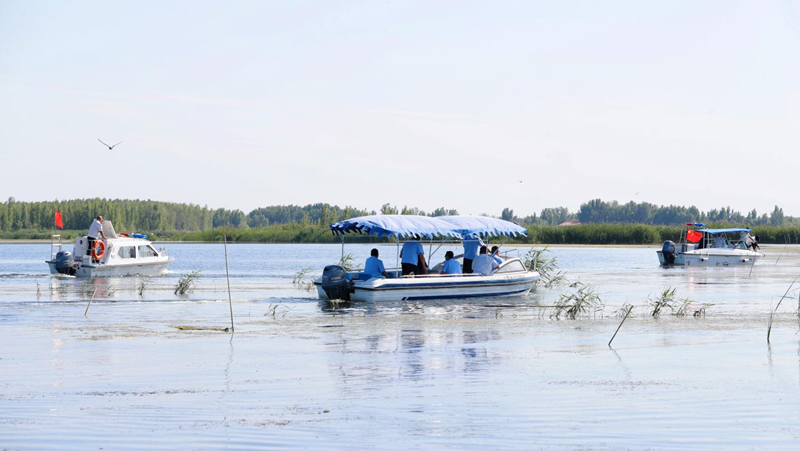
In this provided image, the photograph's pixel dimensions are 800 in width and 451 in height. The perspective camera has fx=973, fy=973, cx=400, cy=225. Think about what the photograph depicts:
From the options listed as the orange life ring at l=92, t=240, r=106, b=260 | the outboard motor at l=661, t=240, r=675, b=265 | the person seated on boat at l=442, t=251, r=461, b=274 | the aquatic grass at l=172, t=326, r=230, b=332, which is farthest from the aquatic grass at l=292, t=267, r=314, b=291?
the outboard motor at l=661, t=240, r=675, b=265

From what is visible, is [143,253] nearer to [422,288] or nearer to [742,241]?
[422,288]

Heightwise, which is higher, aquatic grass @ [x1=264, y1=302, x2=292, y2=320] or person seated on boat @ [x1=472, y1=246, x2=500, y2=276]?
person seated on boat @ [x1=472, y1=246, x2=500, y2=276]

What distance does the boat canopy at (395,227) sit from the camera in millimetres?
26812

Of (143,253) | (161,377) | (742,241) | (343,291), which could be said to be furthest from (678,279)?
(161,377)

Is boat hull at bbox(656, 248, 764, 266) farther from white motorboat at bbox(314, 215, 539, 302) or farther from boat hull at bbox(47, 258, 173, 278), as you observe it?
boat hull at bbox(47, 258, 173, 278)

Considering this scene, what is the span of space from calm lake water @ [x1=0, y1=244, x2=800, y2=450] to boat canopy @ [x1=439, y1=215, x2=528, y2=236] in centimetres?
388

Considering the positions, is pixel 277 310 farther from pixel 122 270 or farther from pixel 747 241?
pixel 747 241

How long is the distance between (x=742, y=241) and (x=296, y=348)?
144 ft

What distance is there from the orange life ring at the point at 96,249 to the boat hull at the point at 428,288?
56.8ft

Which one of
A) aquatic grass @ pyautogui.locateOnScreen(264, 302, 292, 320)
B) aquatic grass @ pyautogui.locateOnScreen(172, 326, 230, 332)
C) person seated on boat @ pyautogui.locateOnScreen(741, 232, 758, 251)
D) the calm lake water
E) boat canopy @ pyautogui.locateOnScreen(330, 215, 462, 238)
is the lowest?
the calm lake water

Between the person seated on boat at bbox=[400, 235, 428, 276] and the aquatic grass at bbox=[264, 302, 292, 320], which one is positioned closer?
the aquatic grass at bbox=[264, 302, 292, 320]

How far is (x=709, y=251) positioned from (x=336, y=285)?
107 ft

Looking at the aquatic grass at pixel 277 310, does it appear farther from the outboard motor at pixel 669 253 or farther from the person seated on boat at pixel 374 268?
the outboard motor at pixel 669 253

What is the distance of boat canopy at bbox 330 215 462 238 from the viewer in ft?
88.0
